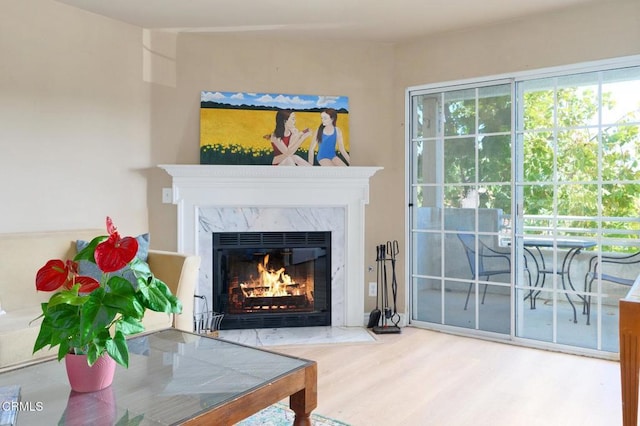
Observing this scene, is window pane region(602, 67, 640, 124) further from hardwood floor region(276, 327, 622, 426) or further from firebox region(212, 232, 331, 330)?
firebox region(212, 232, 331, 330)

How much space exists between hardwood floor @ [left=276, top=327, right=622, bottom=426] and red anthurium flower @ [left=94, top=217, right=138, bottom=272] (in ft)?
4.90

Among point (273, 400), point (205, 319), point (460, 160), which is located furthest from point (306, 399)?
point (460, 160)

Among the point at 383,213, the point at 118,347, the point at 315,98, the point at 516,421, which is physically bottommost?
the point at 516,421

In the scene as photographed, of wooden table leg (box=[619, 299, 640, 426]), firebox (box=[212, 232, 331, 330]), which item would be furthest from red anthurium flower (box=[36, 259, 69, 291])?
firebox (box=[212, 232, 331, 330])

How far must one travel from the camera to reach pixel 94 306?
1.31 metres

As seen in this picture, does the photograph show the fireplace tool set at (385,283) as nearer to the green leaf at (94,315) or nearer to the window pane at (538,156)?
the window pane at (538,156)

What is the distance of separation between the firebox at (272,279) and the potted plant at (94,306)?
243 cm

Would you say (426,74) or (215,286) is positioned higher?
(426,74)

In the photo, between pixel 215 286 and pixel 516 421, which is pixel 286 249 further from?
pixel 516 421

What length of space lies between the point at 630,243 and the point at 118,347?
322 cm

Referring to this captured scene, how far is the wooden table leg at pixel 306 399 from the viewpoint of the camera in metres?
1.68

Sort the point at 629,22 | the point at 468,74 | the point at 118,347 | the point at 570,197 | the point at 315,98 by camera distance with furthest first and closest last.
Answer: the point at 315,98 < the point at 468,74 < the point at 570,197 < the point at 629,22 < the point at 118,347

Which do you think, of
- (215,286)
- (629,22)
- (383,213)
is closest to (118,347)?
(215,286)

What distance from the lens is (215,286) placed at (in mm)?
3787
